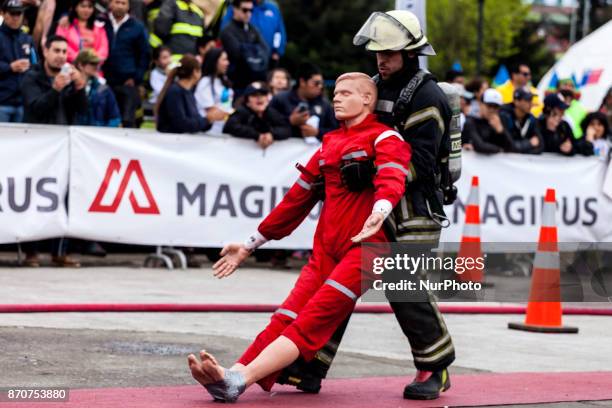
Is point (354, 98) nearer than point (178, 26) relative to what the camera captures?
Yes

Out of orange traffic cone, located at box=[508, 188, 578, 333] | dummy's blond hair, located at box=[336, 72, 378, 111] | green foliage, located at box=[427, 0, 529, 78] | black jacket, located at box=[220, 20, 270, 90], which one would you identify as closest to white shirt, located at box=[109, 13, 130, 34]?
black jacket, located at box=[220, 20, 270, 90]

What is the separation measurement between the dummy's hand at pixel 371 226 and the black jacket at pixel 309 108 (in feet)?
28.1

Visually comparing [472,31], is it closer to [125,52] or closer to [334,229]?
[125,52]

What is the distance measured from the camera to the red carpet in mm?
6461

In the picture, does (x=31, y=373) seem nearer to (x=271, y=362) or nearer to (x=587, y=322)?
(x=271, y=362)

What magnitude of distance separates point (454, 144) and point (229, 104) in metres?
8.36

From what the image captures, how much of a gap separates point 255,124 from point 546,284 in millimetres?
5015

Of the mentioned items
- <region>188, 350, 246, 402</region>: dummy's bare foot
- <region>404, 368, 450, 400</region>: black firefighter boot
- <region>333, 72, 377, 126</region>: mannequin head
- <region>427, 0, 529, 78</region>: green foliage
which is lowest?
<region>427, 0, 529, 78</region>: green foliage

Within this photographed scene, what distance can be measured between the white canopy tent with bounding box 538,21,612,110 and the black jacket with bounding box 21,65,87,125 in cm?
992

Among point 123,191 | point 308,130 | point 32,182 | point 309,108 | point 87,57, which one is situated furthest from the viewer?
point 309,108

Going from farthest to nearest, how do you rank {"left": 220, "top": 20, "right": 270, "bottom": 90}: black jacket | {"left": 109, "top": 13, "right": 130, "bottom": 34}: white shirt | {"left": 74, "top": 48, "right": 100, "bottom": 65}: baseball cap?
{"left": 220, "top": 20, "right": 270, "bottom": 90}: black jacket → {"left": 109, "top": 13, "right": 130, "bottom": 34}: white shirt → {"left": 74, "top": 48, "right": 100, "bottom": 65}: baseball cap

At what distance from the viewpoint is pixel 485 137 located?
15977 mm

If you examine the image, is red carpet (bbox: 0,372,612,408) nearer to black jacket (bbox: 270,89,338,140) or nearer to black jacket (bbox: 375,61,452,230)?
black jacket (bbox: 375,61,452,230)

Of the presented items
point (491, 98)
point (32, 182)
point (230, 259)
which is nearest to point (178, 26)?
point (32, 182)
